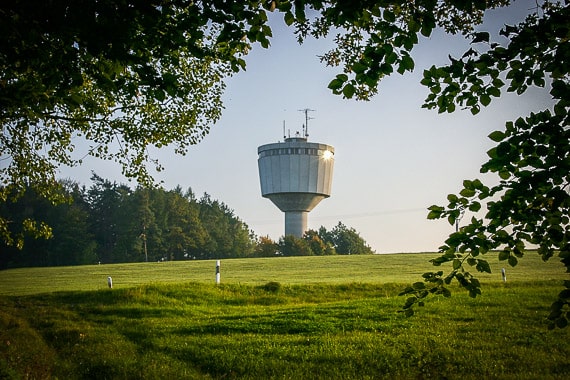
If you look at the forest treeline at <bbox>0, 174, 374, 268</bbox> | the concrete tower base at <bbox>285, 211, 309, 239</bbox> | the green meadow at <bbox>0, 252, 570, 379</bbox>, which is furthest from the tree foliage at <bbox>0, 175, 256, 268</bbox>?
the green meadow at <bbox>0, 252, 570, 379</bbox>

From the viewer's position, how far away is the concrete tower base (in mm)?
94800

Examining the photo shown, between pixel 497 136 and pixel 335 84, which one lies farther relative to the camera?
pixel 335 84

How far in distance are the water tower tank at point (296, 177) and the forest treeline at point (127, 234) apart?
6.20 m

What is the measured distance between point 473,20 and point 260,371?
8211mm

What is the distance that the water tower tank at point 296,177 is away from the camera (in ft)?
316

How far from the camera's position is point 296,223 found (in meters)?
96.1

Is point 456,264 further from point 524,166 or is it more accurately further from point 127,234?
point 127,234

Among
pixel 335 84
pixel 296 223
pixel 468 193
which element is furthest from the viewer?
pixel 296 223

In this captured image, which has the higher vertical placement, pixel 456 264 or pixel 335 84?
pixel 335 84

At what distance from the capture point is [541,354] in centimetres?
859

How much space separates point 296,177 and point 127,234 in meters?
33.8

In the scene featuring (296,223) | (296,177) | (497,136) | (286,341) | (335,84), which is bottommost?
(286,341)

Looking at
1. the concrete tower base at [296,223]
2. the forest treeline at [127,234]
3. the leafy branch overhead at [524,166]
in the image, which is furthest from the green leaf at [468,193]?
the concrete tower base at [296,223]

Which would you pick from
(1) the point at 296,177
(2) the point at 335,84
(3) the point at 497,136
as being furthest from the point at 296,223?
(3) the point at 497,136
